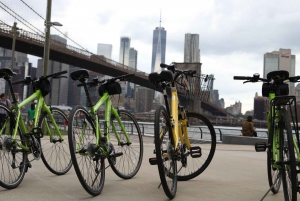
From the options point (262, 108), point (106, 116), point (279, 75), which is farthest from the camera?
point (262, 108)

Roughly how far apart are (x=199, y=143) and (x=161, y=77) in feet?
3.47

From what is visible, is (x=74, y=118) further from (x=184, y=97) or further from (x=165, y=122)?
(x=184, y=97)

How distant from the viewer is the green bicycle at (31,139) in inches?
127

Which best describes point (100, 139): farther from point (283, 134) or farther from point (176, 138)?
point (283, 134)

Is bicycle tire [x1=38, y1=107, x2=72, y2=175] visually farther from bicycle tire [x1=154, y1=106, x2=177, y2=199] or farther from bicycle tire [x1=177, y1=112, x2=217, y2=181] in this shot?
bicycle tire [x1=154, y1=106, x2=177, y2=199]

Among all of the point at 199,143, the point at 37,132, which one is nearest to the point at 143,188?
the point at 199,143

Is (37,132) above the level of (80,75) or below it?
below

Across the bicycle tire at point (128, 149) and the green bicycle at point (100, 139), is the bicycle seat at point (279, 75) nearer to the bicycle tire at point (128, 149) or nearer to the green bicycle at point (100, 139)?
the green bicycle at point (100, 139)

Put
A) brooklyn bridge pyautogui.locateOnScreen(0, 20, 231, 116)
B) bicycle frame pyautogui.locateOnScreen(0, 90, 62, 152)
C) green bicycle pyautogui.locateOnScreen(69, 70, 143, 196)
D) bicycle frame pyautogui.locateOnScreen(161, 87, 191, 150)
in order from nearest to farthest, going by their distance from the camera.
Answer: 1. green bicycle pyautogui.locateOnScreen(69, 70, 143, 196)
2. bicycle frame pyautogui.locateOnScreen(161, 87, 191, 150)
3. bicycle frame pyautogui.locateOnScreen(0, 90, 62, 152)
4. brooklyn bridge pyautogui.locateOnScreen(0, 20, 231, 116)

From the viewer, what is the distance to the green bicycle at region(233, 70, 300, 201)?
2411 mm

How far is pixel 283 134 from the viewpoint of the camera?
2.55 meters

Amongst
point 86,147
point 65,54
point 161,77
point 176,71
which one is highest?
point 65,54

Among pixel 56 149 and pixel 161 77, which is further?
pixel 56 149

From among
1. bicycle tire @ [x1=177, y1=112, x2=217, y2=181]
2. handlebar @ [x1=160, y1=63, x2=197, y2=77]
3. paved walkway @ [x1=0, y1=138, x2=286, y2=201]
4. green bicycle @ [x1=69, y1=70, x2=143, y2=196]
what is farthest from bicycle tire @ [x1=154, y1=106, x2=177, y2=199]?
bicycle tire @ [x1=177, y1=112, x2=217, y2=181]
